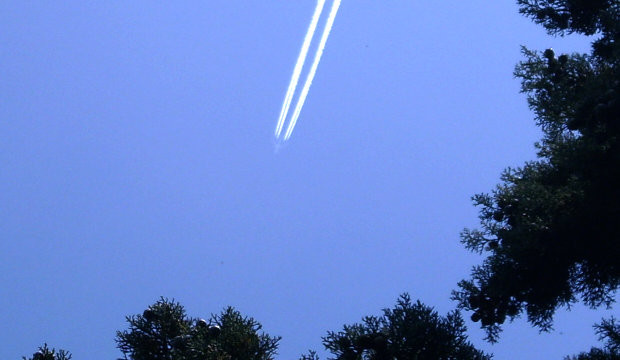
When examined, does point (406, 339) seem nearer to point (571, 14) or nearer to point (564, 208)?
point (564, 208)

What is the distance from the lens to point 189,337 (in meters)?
8.78

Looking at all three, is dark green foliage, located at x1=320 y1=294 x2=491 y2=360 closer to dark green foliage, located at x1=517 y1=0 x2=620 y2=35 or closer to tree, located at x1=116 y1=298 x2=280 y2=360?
tree, located at x1=116 y1=298 x2=280 y2=360

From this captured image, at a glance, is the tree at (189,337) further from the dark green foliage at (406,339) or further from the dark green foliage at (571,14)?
the dark green foliage at (571,14)

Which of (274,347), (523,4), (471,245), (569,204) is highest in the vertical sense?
(523,4)


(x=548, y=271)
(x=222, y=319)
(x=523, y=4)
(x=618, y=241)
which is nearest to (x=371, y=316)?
(x=222, y=319)

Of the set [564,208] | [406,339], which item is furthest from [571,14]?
[406,339]

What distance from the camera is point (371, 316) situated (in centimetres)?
856

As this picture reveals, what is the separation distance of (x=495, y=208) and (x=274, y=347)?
5.13 m

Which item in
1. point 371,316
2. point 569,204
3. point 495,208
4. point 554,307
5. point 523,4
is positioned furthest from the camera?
point 523,4

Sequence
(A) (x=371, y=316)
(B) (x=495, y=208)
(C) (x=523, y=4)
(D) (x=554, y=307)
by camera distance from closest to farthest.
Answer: (A) (x=371, y=316) → (D) (x=554, y=307) → (B) (x=495, y=208) → (C) (x=523, y=4)

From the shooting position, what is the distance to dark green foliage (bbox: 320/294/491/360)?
814 centimetres

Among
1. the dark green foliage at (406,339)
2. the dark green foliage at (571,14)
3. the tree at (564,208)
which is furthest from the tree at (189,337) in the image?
the dark green foliage at (571,14)

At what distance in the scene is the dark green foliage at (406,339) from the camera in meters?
8.14

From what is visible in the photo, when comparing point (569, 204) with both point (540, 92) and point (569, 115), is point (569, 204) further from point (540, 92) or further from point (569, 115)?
point (540, 92)
